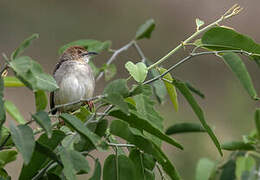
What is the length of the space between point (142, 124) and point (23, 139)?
0.57m

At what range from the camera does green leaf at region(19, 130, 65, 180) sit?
106 inches

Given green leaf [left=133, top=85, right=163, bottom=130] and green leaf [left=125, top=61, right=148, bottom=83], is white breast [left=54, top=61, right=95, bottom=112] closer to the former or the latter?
green leaf [left=133, top=85, right=163, bottom=130]

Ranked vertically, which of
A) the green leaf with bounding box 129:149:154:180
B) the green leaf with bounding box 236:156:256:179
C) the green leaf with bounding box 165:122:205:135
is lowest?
the green leaf with bounding box 236:156:256:179

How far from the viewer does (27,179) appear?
2.79 metres

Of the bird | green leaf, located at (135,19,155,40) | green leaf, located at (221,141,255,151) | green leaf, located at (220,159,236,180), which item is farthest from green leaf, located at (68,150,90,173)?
the bird

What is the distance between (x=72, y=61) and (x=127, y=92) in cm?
342

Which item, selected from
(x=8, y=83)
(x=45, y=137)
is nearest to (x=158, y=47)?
(x=8, y=83)

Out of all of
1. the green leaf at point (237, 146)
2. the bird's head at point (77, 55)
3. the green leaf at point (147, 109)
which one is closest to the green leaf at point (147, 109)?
the green leaf at point (147, 109)

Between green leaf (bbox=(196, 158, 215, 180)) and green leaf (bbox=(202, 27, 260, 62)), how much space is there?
4.64 ft

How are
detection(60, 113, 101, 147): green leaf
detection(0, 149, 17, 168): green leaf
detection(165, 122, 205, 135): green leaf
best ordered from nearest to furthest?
detection(60, 113, 101, 147): green leaf
detection(0, 149, 17, 168): green leaf
detection(165, 122, 205, 135): green leaf

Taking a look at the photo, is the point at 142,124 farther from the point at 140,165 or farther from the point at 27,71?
the point at 27,71

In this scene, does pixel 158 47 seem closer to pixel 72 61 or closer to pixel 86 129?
pixel 72 61

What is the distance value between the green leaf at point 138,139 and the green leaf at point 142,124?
0.03 metres

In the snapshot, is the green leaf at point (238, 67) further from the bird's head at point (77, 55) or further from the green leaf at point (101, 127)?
the bird's head at point (77, 55)
